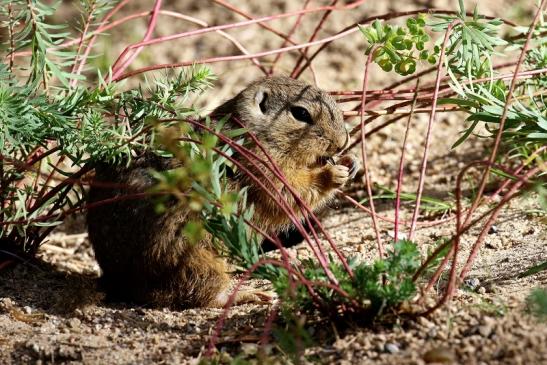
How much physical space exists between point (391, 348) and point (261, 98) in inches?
84.9

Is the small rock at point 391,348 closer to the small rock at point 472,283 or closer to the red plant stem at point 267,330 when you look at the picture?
the red plant stem at point 267,330

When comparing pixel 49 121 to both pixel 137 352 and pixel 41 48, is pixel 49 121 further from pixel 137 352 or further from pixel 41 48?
pixel 137 352

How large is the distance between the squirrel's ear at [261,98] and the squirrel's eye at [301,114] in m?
0.19

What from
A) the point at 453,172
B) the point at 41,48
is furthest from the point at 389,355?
the point at 453,172

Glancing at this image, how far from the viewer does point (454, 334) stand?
9.82 feet

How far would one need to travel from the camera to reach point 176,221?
13.5 feet

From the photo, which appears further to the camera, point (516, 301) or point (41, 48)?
point (41, 48)

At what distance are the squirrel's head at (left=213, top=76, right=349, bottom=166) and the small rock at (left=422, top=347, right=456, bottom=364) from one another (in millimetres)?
1874

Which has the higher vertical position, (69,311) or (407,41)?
(407,41)

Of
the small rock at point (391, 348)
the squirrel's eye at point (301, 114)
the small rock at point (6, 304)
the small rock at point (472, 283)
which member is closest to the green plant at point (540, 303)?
the small rock at point (391, 348)

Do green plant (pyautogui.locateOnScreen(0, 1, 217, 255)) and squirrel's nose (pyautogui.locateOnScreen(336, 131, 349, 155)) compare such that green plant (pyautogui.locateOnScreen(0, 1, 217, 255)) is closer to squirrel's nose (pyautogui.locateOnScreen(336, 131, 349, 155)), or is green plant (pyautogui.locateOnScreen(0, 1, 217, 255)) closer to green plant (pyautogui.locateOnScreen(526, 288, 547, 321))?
squirrel's nose (pyautogui.locateOnScreen(336, 131, 349, 155))

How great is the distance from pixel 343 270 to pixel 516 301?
2.30 ft

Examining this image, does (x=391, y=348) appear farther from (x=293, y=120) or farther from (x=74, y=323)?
(x=293, y=120)

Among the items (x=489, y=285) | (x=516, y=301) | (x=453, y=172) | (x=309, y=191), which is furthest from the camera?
(x=453, y=172)
